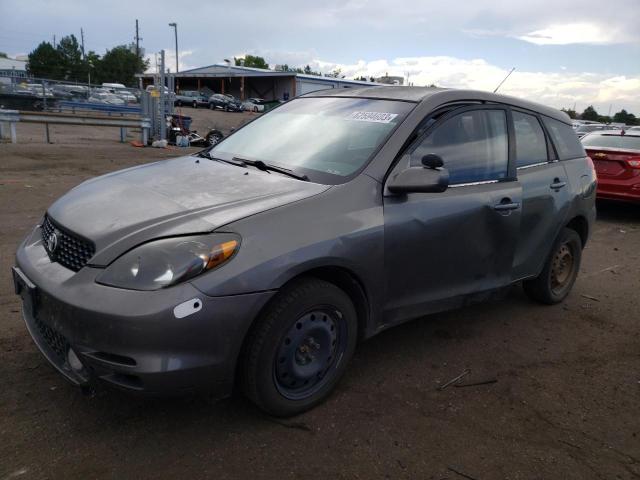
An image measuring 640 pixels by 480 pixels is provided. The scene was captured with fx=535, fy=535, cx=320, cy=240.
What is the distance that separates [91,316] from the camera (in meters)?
2.29

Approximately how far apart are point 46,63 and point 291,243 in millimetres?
90584

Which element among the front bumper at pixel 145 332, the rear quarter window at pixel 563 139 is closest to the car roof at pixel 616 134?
the rear quarter window at pixel 563 139

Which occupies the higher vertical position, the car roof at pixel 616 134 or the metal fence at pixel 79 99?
the metal fence at pixel 79 99

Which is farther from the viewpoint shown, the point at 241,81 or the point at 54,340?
the point at 241,81

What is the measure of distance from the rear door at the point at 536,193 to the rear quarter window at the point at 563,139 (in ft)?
0.43

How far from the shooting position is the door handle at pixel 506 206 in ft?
12.0

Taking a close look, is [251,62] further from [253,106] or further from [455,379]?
[455,379]

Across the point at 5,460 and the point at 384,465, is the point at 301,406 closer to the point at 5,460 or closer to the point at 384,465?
the point at 384,465

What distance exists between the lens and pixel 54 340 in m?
2.60

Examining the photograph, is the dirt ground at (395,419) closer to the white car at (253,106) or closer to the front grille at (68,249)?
the front grille at (68,249)

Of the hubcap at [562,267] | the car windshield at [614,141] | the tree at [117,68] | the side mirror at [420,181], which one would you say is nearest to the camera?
the side mirror at [420,181]

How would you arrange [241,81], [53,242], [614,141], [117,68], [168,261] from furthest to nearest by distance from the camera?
[117,68] → [241,81] → [614,141] → [53,242] → [168,261]

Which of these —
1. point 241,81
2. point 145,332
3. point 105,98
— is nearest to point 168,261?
point 145,332

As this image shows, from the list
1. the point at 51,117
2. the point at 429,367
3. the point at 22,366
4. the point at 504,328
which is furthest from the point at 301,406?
the point at 51,117
